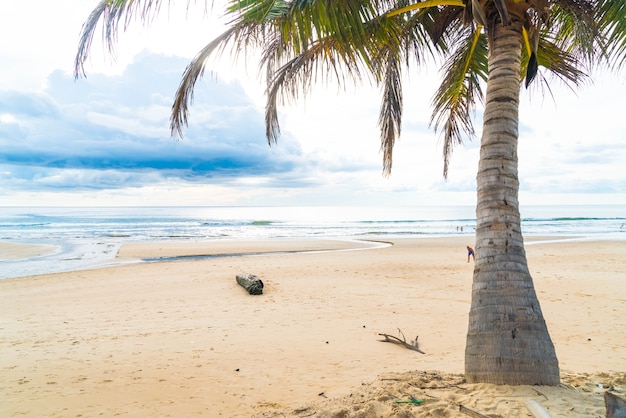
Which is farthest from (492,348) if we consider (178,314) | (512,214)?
(178,314)

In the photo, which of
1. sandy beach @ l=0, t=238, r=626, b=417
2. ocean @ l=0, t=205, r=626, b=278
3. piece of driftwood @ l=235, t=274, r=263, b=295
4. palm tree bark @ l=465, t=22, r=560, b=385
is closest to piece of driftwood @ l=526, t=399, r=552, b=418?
sandy beach @ l=0, t=238, r=626, b=417

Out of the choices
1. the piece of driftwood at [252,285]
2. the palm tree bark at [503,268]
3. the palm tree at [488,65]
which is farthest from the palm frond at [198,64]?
the piece of driftwood at [252,285]

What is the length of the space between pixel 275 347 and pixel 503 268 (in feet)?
12.8

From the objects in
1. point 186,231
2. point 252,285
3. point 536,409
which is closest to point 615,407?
point 536,409

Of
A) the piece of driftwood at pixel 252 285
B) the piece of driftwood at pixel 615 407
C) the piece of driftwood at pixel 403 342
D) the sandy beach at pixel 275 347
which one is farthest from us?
the piece of driftwood at pixel 252 285

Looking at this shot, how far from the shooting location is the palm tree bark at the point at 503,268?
3.26 m

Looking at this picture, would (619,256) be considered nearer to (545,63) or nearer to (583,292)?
(583,292)

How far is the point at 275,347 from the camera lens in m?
6.10

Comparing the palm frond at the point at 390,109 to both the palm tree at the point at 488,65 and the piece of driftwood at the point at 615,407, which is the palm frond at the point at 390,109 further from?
the piece of driftwood at the point at 615,407

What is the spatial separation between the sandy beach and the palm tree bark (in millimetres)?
186

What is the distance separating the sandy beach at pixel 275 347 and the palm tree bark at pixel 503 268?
→ 186 mm

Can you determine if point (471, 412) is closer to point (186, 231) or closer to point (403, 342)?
point (403, 342)

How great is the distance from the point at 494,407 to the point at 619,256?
815 inches

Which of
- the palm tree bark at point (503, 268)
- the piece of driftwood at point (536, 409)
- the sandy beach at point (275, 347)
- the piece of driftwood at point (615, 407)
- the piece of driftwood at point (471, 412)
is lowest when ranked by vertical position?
the sandy beach at point (275, 347)
